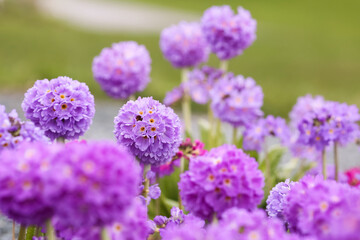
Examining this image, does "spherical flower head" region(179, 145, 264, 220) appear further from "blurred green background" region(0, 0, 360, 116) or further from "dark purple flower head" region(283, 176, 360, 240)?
"blurred green background" region(0, 0, 360, 116)

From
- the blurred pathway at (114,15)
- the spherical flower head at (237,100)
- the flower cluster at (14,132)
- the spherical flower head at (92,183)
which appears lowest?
the spherical flower head at (92,183)

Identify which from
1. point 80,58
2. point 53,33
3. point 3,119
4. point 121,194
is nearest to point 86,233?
point 121,194

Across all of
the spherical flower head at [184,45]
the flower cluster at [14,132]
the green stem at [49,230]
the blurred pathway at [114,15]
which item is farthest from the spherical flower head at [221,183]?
the blurred pathway at [114,15]

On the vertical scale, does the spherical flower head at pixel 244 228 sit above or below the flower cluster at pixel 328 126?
below

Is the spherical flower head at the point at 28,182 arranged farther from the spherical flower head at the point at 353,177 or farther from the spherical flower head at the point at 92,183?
the spherical flower head at the point at 353,177

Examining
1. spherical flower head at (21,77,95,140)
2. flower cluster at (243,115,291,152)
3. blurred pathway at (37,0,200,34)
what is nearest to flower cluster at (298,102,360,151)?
flower cluster at (243,115,291,152)
